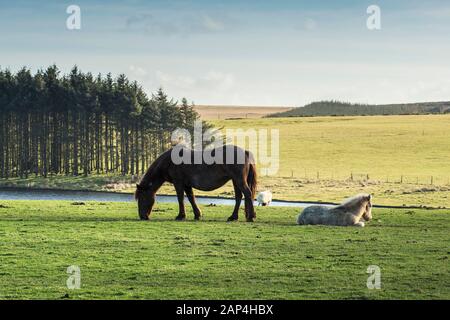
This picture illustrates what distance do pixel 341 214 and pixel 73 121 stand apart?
7318 cm

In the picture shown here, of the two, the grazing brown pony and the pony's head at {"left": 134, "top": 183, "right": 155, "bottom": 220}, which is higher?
the grazing brown pony

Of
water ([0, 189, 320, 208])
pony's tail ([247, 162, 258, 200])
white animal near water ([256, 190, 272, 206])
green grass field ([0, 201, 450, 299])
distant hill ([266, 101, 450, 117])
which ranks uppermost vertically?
distant hill ([266, 101, 450, 117])

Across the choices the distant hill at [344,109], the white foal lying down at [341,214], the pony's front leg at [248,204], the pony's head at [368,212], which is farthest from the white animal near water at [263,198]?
the distant hill at [344,109]

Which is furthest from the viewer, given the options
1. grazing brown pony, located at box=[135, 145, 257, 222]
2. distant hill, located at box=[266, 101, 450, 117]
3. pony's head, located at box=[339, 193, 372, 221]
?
distant hill, located at box=[266, 101, 450, 117]

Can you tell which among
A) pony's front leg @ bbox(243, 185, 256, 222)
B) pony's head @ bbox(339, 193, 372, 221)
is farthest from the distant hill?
pony's head @ bbox(339, 193, 372, 221)

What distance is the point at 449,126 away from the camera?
11181 cm

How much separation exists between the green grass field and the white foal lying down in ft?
2.18

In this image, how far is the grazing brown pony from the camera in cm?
2489

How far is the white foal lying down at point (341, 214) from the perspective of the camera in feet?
78.9

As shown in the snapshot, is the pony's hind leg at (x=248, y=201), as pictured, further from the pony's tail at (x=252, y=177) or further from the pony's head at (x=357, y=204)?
the pony's head at (x=357, y=204)

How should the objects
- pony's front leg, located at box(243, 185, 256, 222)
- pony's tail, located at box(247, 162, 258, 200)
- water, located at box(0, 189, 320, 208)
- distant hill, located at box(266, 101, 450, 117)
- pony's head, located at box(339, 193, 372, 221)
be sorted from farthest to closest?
distant hill, located at box(266, 101, 450, 117) → water, located at box(0, 189, 320, 208) → pony's tail, located at box(247, 162, 258, 200) → pony's front leg, located at box(243, 185, 256, 222) → pony's head, located at box(339, 193, 372, 221)

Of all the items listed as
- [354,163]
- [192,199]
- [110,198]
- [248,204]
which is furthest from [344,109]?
[248,204]

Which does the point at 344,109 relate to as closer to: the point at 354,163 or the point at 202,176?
the point at 354,163

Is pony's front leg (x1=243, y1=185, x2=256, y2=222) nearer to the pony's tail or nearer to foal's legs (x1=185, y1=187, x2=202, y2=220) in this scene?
the pony's tail
